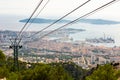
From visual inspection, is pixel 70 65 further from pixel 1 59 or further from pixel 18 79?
pixel 18 79

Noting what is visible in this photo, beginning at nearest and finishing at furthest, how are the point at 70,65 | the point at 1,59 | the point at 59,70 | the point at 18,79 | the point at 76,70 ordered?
the point at 18,79, the point at 59,70, the point at 1,59, the point at 76,70, the point at 70,65

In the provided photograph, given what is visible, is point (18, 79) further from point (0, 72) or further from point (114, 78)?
point (114, 78)

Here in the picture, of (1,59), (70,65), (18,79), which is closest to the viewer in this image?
(18,79)

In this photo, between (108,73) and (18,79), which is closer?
(108,73)

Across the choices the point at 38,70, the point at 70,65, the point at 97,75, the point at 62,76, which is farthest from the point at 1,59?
the point at 97,75

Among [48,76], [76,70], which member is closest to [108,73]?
[48,76]

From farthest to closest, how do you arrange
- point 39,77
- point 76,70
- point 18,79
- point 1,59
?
point 76,70 → point 1,59 → point 18,79 → point 39,77

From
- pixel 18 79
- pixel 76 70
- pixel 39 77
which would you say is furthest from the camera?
pixel 76 70

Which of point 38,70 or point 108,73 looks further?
point 38,70
